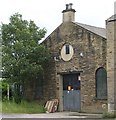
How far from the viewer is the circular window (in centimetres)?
2770

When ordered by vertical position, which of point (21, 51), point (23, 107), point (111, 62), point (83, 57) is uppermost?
point (21, 51)

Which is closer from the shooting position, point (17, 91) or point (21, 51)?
point (21, 51)

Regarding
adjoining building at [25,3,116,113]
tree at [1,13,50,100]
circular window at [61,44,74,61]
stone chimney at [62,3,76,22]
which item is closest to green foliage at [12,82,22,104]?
tree at [1,13,50,100]

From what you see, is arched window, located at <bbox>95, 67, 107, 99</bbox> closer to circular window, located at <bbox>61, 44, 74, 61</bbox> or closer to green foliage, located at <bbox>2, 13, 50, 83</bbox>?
circular window, located at <bbox>61, 44, 74, 61</bbox>

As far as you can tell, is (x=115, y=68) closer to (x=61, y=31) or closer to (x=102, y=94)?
(x=102, y=94)

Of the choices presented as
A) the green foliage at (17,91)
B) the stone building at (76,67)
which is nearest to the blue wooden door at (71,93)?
the stone building at (76,67)

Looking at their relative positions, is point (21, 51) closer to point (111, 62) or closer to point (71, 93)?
point (71, 93)

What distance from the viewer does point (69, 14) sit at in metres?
28.9

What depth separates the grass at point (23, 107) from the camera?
2538 cm

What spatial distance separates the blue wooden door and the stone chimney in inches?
189

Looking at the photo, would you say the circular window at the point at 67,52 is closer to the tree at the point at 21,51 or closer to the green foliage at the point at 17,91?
the tree at the point at 21,51

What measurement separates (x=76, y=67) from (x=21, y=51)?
4648 mm

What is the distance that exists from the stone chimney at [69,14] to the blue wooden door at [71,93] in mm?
4801

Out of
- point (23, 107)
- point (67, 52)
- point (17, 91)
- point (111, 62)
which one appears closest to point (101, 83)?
point (111, 62)
